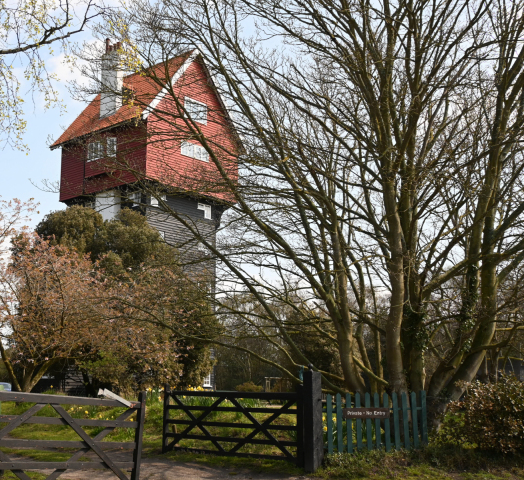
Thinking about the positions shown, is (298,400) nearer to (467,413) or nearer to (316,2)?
(467,413)

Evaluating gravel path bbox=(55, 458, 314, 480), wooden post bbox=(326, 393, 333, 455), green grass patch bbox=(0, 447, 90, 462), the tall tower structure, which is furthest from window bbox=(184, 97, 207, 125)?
green grass patch bbox=(0, 447, 90, 462)

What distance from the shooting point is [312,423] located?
25.4 feet

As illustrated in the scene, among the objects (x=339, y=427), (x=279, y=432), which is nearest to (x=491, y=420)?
(x=339, y=427)

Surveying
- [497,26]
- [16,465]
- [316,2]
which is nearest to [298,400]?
[16,465]

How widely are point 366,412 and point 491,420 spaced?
1.79 meters

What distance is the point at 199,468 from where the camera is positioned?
27.3 feet

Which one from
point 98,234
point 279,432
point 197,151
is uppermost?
point 197,151

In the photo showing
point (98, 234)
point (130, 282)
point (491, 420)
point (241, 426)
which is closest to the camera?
point (491, 420)

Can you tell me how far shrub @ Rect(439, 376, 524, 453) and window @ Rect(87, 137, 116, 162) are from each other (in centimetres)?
711

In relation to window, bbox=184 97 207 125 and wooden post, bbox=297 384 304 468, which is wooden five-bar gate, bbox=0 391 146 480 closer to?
wooden post, bbox=297 384 304 468

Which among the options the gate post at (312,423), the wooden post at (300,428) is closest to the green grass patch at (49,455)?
the wooden post at (300,428)

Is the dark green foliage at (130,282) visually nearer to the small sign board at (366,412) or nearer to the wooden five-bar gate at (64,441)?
the wooden five-bar gate at (64,441)

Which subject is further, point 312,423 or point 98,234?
point 98,234

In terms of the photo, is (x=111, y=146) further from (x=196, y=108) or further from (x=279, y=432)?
(x=279, y=432)
